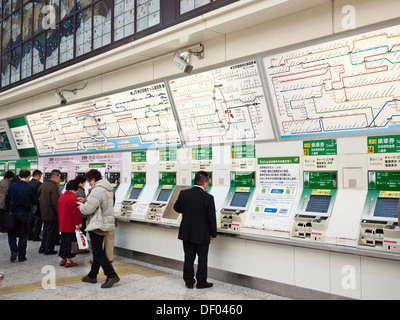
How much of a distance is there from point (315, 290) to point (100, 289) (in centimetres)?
241

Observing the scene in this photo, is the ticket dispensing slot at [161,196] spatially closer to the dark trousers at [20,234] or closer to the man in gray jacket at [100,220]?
the man in gray jacket at [100,220]

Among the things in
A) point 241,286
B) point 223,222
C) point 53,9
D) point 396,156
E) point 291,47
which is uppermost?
point 53,9

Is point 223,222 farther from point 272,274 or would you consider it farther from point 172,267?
point 172,267

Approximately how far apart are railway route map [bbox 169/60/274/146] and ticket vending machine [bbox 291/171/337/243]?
0.81 meters

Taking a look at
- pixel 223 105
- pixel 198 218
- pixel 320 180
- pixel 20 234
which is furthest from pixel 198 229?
pixel 20 234

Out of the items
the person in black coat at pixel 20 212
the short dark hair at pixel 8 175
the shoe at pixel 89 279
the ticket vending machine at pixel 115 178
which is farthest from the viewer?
the short dark hair at pixel 8 175

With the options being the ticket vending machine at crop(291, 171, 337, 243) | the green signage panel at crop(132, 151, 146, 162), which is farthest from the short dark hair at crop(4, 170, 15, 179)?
the ticket vending machine at crop(291, 171, 337, 243)

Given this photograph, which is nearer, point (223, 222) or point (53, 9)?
point (223, 222)

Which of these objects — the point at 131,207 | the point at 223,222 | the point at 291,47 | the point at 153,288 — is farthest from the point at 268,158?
the point at 131,207

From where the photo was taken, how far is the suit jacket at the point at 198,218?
14.2 feet

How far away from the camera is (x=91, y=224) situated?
175 inches

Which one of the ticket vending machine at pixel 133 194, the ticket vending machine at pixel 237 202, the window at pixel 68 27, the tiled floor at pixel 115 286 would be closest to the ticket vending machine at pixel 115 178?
the ticket vending machine at pixel 133 194

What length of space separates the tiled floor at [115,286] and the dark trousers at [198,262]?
13 centimetres

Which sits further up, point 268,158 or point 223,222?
point 268,158
